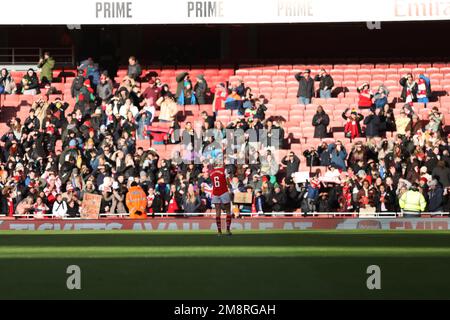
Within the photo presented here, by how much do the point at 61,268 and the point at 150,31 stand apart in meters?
33.4

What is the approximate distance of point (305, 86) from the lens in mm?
46562

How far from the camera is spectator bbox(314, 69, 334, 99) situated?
46750mm

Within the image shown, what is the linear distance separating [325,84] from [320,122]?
3.37m

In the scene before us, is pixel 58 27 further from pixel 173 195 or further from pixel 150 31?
pixel 173 195

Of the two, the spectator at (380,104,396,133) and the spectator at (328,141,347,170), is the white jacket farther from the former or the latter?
the spectator at (380,104,396,133)

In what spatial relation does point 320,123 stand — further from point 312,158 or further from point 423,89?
point 423,89

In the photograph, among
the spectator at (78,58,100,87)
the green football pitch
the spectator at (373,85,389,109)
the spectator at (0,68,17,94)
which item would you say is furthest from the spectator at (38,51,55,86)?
the green football pitch

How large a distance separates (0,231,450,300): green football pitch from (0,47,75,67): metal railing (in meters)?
20.0

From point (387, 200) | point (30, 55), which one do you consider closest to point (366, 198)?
point (387, 200)

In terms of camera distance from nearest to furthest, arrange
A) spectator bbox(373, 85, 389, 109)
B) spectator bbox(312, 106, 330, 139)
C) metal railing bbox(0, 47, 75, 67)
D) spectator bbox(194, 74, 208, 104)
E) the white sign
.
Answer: the white sign
spectator bbox(312, 106, 330, 139)
spectator bbox(373, 85, 389, 109)
spectator bbox(194, 74, 208, 104)
metal railing bbox(0, 47, 75, 67)

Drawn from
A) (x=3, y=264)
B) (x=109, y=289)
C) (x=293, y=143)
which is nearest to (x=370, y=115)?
(x=293, y=143)

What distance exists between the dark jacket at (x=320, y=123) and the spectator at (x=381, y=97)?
2.27 meters

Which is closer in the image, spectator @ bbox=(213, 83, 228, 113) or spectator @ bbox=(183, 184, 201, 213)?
spectator @ bbox=(183, 184, 201, 213)
